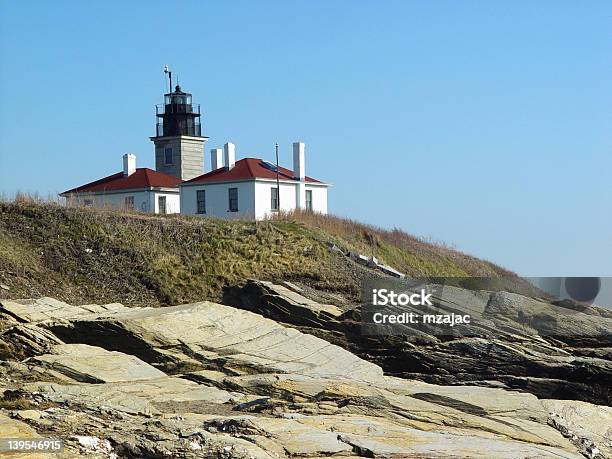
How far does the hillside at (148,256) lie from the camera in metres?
28.6

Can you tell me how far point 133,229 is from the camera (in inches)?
1313

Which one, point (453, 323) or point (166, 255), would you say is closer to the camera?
point (453, 323)

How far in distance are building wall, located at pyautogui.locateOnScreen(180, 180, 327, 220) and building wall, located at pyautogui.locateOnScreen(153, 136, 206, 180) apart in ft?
24.9

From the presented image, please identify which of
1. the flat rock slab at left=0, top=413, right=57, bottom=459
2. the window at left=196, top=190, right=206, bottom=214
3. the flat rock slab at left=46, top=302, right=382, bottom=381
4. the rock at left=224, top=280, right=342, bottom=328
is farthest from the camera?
the window at left=196, top=190, right=206, bottom=214

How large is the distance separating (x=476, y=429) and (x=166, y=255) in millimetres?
18480

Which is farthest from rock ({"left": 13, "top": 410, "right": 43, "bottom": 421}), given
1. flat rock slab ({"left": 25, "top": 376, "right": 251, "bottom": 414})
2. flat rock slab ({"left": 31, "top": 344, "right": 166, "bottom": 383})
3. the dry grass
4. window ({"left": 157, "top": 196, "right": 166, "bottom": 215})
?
window ({"left": 157, "top": 196, "right": 166, "bottom": 215})

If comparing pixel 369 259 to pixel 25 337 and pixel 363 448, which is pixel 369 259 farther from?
pixel 363 448

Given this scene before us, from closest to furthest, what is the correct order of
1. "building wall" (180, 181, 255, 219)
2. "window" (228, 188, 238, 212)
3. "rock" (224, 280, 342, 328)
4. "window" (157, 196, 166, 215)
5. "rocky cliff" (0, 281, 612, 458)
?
"rocky cliff" (0, 281, 612, 458), "rock" (224, 280, 342, 328), "building wall" (180, 181, 255, 219), "window" (228, 188, 238, 212), "window" (157, 196, 166, 215)

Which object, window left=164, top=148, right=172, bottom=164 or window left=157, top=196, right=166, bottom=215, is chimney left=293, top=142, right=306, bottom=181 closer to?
window left=157, top=196, right=166, bottom=215

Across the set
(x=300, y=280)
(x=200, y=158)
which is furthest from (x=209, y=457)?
(x=200, y=158)

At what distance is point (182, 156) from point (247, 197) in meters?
12.3

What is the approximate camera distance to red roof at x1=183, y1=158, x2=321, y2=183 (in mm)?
53066

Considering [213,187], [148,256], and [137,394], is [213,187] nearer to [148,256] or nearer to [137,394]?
[148,256]

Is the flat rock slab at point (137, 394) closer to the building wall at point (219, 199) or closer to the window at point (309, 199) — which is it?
the building wall at point (219, 199)
